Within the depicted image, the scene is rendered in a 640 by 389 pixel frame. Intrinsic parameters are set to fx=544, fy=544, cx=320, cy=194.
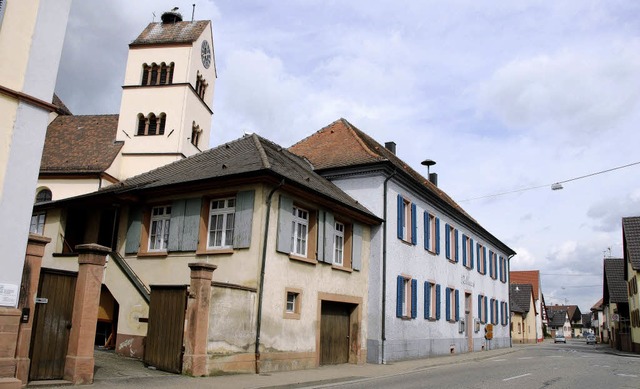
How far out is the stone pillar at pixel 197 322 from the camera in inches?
495

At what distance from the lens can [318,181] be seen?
19812 mm

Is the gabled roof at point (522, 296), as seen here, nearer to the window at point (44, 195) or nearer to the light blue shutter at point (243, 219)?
the window at point (44, 195)

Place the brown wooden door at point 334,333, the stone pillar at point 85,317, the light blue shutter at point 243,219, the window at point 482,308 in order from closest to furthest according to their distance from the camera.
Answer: the stone pillar at point 85,317 < the light blue shutter at point 243,219 < the brown wooden door at point 334,333 < the window at point 482,308

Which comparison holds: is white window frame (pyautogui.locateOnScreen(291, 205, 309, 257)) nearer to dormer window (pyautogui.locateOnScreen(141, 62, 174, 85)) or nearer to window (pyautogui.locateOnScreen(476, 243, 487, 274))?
window (pyautogui.locateOnScreen(476, 243, 487, 274))

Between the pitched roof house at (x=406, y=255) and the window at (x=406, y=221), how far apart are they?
0.14 feet

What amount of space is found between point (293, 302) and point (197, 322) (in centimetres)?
431

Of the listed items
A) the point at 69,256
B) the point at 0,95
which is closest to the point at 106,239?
the point at 69,256

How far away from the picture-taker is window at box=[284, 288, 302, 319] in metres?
16.1

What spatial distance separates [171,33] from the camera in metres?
40.7

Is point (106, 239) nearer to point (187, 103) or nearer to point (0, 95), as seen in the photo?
point (0, 95)

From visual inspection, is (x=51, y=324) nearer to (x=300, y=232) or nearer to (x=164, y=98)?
(x=300, y=232)

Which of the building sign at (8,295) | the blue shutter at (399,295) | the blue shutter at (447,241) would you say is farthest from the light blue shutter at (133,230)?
the blue shutter at (447,241)

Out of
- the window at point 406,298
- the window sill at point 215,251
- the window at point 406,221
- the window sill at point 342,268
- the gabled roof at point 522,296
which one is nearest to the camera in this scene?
the window sill at point 215,251

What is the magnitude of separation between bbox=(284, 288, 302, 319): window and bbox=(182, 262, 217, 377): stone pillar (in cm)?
356
